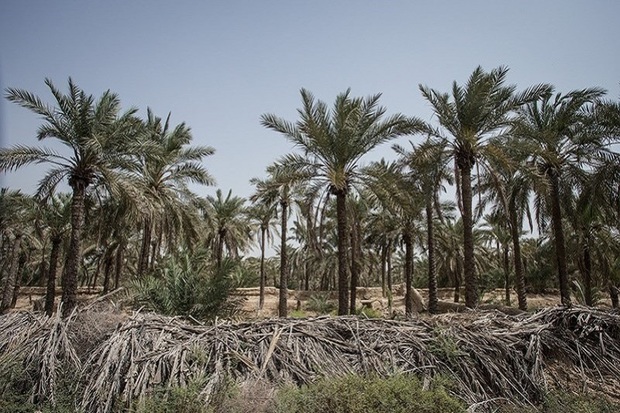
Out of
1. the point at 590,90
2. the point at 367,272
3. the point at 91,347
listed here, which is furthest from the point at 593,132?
the point at 367,272

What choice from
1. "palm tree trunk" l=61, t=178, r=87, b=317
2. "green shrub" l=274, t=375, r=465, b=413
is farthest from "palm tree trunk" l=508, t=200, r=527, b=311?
"palm tree trunk" l=61, t=178, r=87, b=317

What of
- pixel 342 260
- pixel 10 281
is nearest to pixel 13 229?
pixel 10 281

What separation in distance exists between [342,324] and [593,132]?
13209 millimetres

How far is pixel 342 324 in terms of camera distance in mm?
7715

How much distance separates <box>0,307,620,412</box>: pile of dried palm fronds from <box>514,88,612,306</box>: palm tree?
335 inches

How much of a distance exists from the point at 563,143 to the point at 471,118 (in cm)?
500

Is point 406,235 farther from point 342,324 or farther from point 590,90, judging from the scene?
point 342,324

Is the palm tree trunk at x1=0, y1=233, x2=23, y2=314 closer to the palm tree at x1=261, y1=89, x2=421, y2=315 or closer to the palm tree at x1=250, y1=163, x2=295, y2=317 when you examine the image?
the palm tree at x1=250, y1=163, x2=295, y2=317

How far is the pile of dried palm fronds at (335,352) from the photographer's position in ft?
20.6

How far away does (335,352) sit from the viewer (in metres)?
7.11

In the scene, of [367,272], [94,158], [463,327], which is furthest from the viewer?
[367,272]

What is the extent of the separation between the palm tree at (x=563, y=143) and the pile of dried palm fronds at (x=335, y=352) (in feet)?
27.9

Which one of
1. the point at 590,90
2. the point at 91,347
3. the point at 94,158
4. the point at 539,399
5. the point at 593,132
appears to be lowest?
the point at 539,399

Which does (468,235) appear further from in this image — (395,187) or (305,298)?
(305,298)
